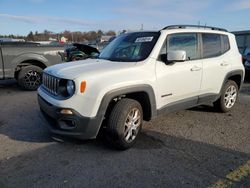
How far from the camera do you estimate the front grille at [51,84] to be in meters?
3.92

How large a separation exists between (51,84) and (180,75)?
6.93ft

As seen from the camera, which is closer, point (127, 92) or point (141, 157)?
point (141, 157)

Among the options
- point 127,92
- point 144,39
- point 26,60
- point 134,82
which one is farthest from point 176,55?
point 26,60

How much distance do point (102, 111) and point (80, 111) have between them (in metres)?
0.30

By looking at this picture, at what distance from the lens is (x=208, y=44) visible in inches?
206

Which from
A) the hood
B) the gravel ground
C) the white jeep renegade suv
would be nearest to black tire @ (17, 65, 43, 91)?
the gravel ground

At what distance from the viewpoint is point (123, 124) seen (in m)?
3.84

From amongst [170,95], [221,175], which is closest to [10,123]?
[170,95]

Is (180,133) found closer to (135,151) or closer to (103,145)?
(135,151)

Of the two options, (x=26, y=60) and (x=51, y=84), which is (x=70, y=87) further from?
(x=26, y=60)

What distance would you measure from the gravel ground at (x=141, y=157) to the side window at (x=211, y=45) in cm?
132

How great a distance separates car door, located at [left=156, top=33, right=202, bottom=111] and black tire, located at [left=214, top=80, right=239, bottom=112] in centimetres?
99

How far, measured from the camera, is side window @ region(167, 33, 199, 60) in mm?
4566

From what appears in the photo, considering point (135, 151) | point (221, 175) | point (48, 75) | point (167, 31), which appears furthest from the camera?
point (167, 31)
